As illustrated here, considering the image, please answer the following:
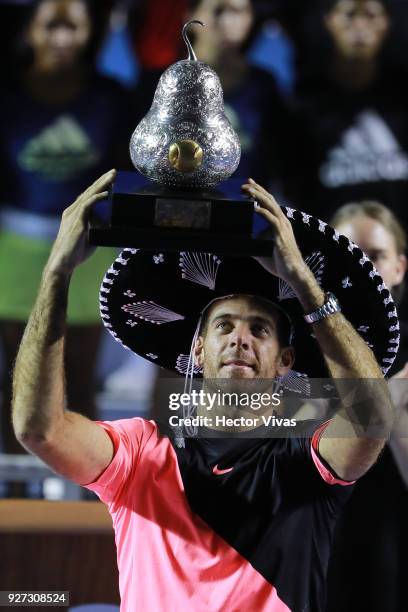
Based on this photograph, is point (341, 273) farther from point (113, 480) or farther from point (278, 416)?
point (113, 480)

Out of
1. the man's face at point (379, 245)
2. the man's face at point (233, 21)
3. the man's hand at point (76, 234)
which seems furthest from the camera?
the man's face at point (233, 21)

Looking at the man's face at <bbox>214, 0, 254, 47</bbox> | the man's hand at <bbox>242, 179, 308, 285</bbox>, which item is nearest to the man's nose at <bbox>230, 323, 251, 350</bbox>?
the man's hand at <bbox>242, 179, 308, 285</bbox>

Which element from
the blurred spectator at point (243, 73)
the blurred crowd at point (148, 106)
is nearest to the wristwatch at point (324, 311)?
the blurred crowd at point (148, 106)

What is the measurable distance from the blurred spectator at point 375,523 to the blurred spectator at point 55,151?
1.19 m

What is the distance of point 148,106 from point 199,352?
2.09 metres

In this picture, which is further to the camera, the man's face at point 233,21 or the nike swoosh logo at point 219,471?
the man's face at point 233,21

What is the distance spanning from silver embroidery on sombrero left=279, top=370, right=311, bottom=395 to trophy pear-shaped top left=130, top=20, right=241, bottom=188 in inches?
17.7

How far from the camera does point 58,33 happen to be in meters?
4.08

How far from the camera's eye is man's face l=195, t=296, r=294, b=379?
75.8 inches

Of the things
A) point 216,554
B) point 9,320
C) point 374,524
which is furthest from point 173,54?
point 216,554

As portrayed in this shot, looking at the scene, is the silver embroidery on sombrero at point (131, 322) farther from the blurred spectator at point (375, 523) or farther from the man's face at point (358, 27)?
the man's face at point (358, 27)

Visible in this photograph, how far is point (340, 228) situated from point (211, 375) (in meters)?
1.07

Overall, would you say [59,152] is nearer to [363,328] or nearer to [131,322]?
[131,322]

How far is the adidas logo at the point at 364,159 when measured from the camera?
156 inches
